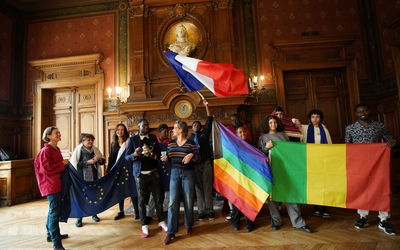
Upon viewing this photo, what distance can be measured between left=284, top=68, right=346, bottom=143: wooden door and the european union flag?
4.22 m

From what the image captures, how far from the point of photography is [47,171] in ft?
8.56

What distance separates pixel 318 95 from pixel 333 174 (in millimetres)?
3652

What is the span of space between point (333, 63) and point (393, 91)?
1399mm

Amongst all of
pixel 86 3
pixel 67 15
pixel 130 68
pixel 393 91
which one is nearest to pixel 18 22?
pixel 67 15

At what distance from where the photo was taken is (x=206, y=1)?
586 centimetres

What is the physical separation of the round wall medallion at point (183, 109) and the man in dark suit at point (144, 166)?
2341 mm

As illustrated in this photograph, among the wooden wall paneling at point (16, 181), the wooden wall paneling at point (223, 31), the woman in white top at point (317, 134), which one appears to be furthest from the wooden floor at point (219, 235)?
the wooden wall paneling at point (223, 31)

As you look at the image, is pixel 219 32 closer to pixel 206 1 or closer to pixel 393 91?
pixel 206 1

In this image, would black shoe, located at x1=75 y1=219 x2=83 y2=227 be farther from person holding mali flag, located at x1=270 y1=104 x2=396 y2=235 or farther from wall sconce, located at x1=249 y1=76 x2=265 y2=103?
wall sconce, located at x1=249 y1=76 x2=265 y2=103

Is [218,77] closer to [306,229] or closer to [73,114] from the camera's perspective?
[306,229]

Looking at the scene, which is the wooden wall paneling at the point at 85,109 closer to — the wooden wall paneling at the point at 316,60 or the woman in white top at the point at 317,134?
the wooden wall paneling at the point at 316,60

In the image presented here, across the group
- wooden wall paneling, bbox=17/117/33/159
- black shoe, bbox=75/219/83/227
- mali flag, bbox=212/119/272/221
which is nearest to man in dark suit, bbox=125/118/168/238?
mali flag, bbox=212/119/272/221

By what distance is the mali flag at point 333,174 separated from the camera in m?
2.68

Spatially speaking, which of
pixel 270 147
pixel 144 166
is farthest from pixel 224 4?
pixel 144 166
